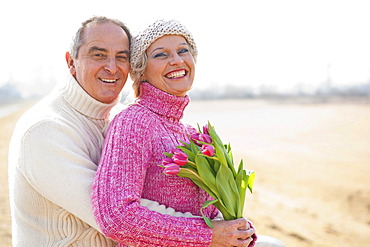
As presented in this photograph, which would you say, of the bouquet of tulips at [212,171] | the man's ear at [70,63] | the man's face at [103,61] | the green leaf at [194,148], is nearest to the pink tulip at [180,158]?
the bouquet of tulips at [212,171]

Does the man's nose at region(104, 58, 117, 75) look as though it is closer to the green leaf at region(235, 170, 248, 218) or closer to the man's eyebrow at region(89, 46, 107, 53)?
the man's eyebrow at region(89, 46, 107, 53)

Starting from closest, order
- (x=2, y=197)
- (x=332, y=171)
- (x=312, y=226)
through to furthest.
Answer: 1. (x=312, y=226)
2. (x=2, y=197)
3. (x=332, y=171)

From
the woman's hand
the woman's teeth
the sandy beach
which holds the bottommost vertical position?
the sandy beach

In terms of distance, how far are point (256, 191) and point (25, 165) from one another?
683cm

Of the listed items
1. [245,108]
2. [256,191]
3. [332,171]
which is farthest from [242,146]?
[245,108]

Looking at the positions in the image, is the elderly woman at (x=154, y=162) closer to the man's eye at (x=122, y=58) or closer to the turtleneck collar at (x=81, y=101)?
the man's eye at (x=122, y=58)

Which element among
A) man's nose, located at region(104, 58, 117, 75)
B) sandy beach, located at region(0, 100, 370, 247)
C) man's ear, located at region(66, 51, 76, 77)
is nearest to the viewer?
man's nose, located at region(104, 58, 117, 75)

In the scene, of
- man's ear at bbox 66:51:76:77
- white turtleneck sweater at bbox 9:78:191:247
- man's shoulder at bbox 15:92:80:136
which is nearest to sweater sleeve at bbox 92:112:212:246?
white turtleneck sweater at bbox 9:78:191:247

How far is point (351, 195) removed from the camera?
8547 millimetres

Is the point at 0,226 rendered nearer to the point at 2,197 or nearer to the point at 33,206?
the point at 2,197

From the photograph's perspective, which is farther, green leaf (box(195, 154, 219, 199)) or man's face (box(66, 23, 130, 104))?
man's face (box(66, 23, 130, 104))

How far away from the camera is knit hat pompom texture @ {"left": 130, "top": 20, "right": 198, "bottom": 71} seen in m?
2.60

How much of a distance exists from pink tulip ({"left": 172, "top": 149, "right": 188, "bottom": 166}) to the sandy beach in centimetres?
167

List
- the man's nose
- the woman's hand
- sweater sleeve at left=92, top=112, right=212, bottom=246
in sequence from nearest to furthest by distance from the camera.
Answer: sweater sleeve at left=92, top=112, right=212, bottom=246 → the woman's hand → the man's nose
